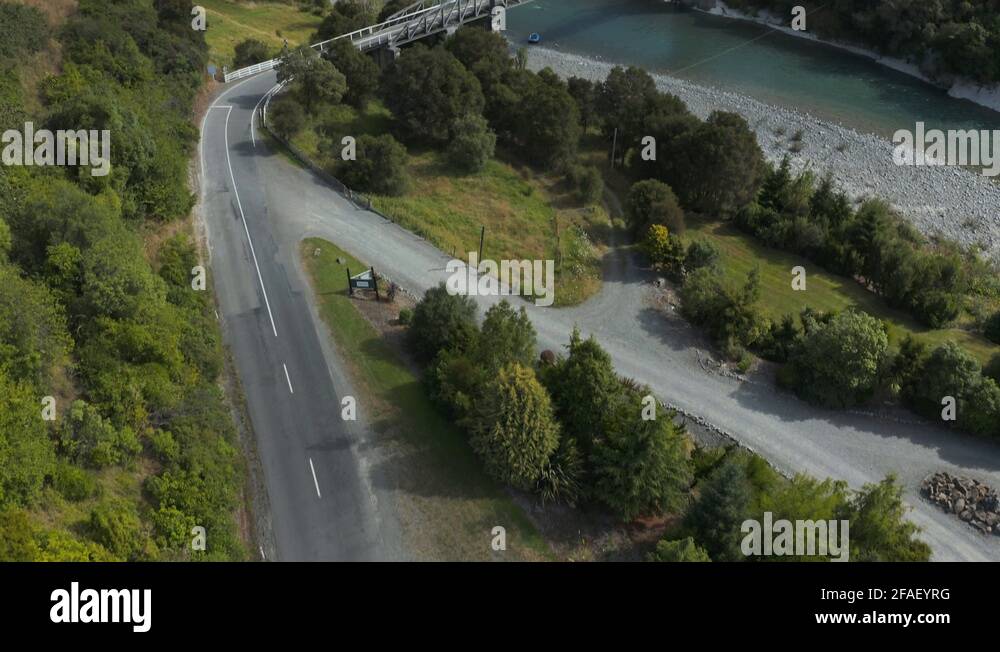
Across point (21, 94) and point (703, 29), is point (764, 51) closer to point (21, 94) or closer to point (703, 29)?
point (703, 29)

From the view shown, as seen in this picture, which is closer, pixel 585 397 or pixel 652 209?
pixel 585 397

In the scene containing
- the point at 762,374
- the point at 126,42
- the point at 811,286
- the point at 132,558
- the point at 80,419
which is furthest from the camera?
the point at 126,42

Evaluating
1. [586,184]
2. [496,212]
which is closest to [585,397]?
[496,212]

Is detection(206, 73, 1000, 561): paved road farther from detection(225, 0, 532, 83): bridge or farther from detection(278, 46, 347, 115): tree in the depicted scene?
detection(225, 0, 532, 83): bridge

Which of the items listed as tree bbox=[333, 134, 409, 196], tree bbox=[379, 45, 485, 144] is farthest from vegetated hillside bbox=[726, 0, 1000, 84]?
tree bbox=[333, 134, 409, 196]

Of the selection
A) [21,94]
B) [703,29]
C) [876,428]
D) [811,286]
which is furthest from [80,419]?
[703,29]

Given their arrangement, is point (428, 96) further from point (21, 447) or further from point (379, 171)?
point (21, 447)
